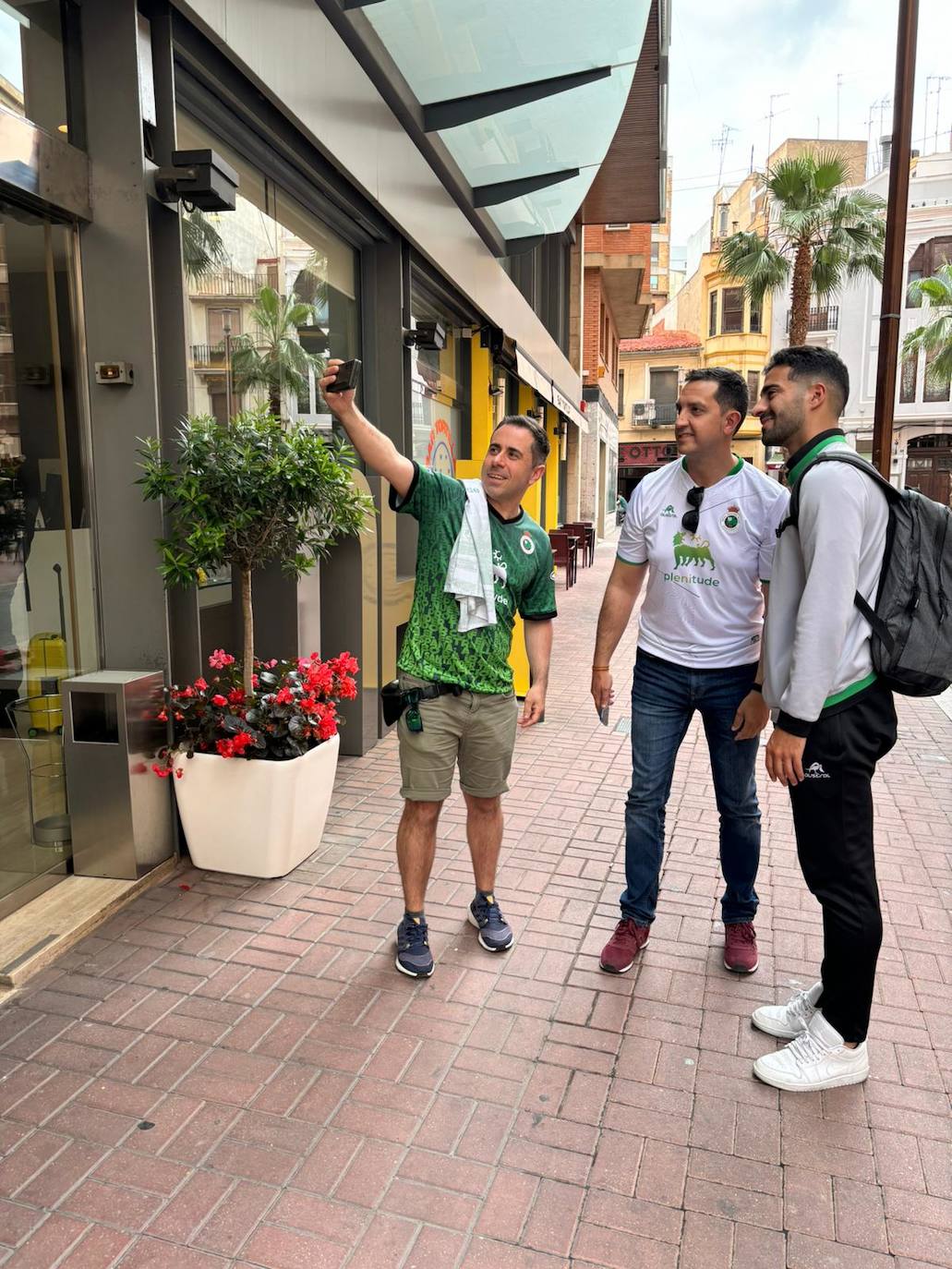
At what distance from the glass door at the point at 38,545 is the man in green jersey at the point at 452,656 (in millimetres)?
1372

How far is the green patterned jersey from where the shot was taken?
124 inches

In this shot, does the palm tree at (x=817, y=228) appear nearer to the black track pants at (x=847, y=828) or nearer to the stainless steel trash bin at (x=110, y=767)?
the stainless steel trash bin at (x=110, y=767)

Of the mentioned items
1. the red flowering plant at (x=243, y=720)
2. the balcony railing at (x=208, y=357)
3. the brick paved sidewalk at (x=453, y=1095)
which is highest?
the balcony railing at (x=208, y=357)

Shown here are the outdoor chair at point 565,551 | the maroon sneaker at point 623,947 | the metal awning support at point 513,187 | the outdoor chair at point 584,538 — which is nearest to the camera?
the maroon sneaker at point 623,947

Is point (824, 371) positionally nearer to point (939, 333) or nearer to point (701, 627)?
point (701, 627)

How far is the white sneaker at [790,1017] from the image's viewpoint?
295 centimetres

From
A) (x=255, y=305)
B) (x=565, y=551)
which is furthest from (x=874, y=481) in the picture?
(x=565, y=551)

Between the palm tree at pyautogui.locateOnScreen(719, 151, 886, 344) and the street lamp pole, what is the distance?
38.0 ft

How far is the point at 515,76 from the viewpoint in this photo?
652 cm

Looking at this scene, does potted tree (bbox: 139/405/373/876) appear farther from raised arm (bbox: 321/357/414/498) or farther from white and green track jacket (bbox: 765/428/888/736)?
white and green track jacket (bbox: 765/428/888/736)

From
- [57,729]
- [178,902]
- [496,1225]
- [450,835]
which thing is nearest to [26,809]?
[57,729]

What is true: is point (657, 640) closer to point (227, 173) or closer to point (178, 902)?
point (178, 902)

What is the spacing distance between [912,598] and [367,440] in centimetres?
161

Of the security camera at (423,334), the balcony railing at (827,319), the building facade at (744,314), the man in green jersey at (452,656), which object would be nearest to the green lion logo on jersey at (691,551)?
the man in green jersey at (452,656)
